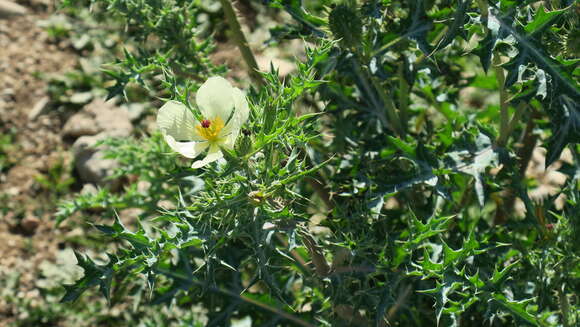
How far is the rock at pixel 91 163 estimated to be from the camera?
3.69 meters

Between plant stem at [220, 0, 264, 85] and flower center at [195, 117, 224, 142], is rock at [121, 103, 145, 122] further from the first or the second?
flower center at [195, 117, 224, 142]

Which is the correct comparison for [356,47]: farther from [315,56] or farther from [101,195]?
[101,195]

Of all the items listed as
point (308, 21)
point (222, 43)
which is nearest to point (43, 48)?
point (222, 43)

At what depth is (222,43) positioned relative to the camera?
435 cm

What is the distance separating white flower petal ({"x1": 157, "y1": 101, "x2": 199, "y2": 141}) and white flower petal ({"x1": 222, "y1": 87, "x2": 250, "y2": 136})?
0.12 m

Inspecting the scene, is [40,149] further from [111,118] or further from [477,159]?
[477,159]

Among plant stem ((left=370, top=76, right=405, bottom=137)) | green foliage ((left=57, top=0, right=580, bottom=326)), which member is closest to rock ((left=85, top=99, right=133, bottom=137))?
green foliage ((left=57, top=0, right=580, bottom=326))

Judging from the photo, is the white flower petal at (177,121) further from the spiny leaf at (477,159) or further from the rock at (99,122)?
the rock at (99,122)

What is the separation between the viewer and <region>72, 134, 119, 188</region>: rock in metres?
3.69

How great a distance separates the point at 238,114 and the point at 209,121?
92 millimetres

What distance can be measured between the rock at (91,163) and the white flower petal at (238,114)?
2.15 meters

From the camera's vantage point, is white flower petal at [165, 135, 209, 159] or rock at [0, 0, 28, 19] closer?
white flower petal at [165, 135, 209, 159]

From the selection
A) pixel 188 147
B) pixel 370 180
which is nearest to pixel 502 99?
pixel 370 180

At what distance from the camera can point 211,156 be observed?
161cm
